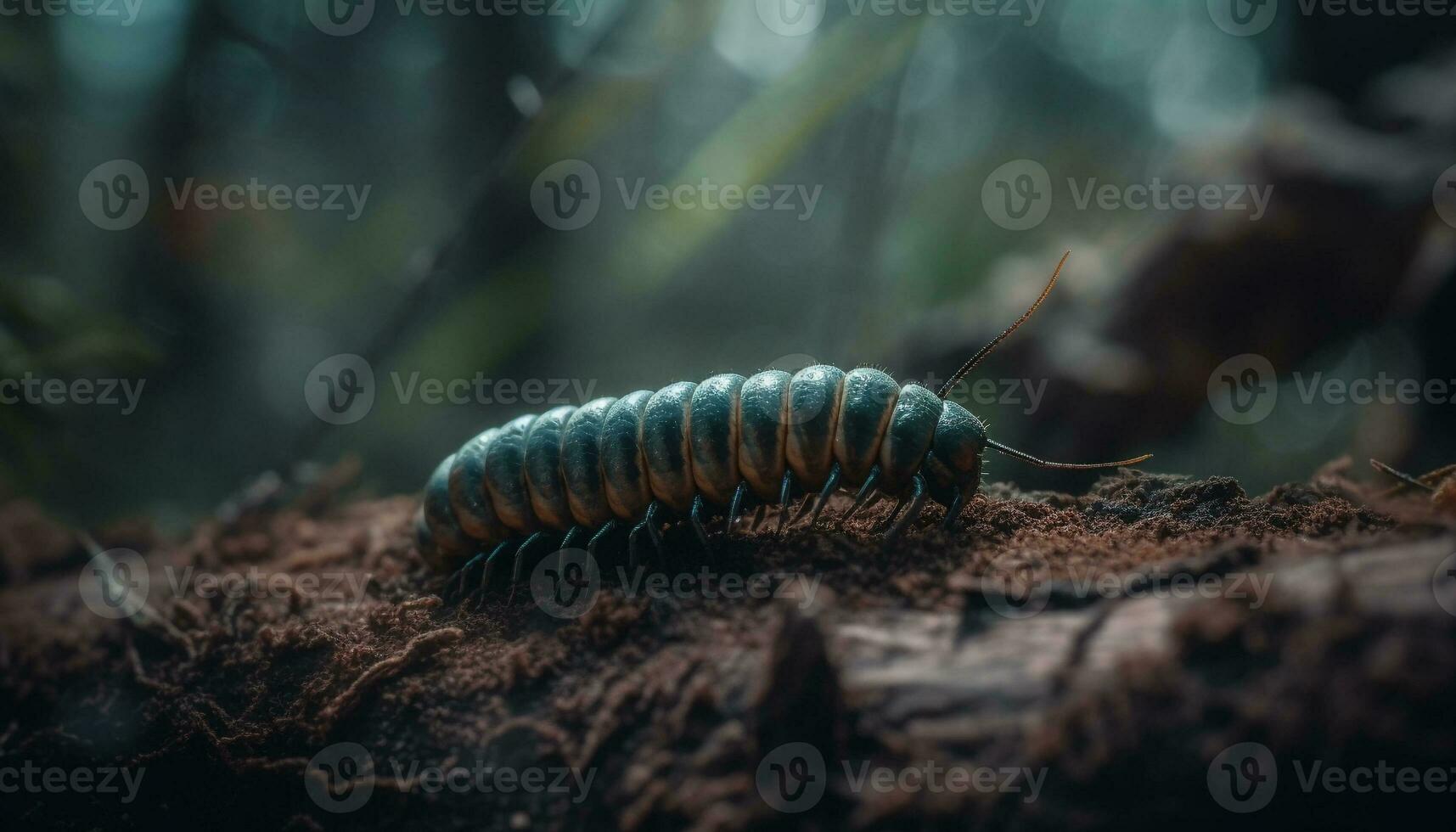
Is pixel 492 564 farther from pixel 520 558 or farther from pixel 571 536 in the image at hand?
pixel 571 536

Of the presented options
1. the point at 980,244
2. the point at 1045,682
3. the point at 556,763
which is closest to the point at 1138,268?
the point at 980,244

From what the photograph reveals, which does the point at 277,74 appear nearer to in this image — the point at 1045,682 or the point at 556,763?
the point at 556,763

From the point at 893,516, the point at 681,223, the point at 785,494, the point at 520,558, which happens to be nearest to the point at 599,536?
the point at 520,558

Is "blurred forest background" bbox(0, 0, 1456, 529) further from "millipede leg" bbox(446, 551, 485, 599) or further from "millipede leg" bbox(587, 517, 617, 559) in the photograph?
"millipede leg" bbox(587, 517, 617, 559)

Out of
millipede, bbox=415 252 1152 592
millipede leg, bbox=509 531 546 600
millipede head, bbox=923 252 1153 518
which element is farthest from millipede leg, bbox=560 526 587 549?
millipede head, bbox=923 252 1153 518

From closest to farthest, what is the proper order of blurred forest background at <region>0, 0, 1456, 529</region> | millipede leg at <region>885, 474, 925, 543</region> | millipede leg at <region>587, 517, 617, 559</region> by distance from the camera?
1. millipede leg at <region>885, 474, 925, 543</region>
2. millipede leg at <region>587, 517, 617, 559</region>
3. blurred forest background at <region>0, 0, 1456, 529</region>

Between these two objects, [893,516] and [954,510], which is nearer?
[954,510]

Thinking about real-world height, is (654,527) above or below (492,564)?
below
